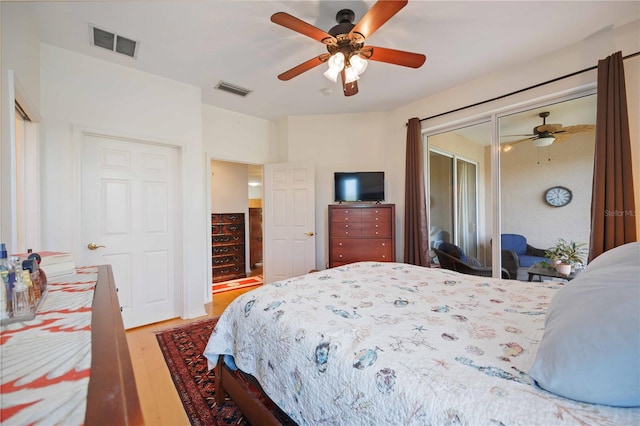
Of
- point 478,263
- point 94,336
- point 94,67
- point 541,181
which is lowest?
point 478,263

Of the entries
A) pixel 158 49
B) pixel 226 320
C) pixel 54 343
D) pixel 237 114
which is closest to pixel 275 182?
pixel 237 114

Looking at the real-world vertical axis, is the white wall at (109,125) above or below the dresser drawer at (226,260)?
above

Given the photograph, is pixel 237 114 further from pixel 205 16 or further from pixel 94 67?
pixel 205 16

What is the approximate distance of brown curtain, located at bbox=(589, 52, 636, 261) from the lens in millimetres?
2020

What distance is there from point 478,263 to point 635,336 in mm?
2929

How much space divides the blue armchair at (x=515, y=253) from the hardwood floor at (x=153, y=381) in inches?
124

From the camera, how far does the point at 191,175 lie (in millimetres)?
3123

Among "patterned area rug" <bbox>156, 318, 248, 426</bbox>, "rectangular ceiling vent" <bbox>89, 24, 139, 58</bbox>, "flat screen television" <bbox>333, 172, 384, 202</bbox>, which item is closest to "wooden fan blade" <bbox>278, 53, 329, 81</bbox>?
"rectangular ceiling vent" <bbox>89, 24, 139, 58</bbox>

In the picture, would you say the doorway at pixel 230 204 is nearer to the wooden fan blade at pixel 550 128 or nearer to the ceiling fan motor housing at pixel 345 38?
the ceiling fan motor housing at pixel 345 38

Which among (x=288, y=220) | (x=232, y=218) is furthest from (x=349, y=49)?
(x=232, y=218)

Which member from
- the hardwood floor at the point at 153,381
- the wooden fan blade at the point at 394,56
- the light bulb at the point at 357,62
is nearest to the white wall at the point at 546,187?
the wooden fan blade at the point at 394,56

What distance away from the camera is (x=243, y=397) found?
4.53 feet

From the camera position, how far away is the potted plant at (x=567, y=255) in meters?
2.49

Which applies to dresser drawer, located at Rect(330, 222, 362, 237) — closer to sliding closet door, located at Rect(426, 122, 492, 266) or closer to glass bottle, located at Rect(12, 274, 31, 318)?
sliding closet door, located at Rect(426, 122, 492, 266)
